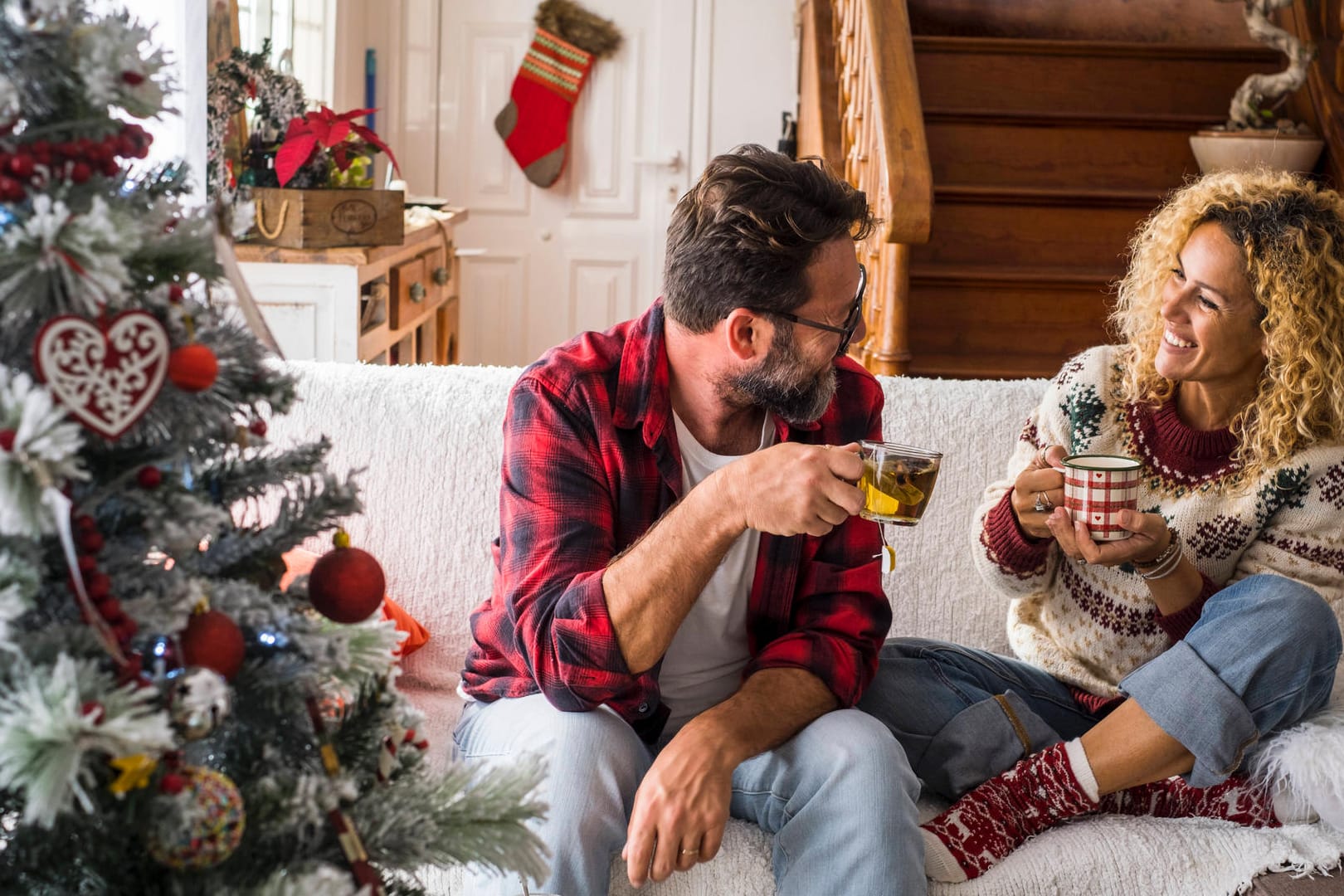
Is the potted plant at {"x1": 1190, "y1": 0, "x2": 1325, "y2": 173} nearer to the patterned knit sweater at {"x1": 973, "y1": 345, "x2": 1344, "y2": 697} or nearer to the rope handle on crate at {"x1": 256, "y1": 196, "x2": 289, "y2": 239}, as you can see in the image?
the patterned knit sweater at {"x1": 973, "y1": 345, "x2": 1344, "y2": 697}

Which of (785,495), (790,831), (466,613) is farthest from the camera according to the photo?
(466,613)

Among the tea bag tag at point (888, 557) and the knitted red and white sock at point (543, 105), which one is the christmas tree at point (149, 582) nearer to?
the tea bag tag at point (888, 557)

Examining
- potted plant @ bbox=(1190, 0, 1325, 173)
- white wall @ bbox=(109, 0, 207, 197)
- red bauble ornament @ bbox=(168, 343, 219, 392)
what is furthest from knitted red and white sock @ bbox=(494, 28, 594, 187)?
red bauble ornament @ bbox=(168, 343, 219, 392)

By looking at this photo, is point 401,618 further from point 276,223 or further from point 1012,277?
point 1012,277

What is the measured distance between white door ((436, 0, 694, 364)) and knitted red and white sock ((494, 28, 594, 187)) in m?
0.07

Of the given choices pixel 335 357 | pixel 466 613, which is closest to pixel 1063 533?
pixel 466 613

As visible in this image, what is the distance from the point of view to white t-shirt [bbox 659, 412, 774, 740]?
163 centimetres

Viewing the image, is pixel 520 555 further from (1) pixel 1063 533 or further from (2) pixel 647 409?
(1) pixel 1063 533

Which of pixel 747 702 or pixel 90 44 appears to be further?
pixel 747 702

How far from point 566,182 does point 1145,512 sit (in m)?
4.31

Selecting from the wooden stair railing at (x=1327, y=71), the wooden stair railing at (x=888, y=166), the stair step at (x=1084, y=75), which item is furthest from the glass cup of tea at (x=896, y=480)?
the stair step at (x=1084, y=75)

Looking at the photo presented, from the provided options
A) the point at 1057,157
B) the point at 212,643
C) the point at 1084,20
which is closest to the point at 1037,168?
the point at 1057,157

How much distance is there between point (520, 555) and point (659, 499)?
0.61 ft

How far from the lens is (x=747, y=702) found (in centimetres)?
151
